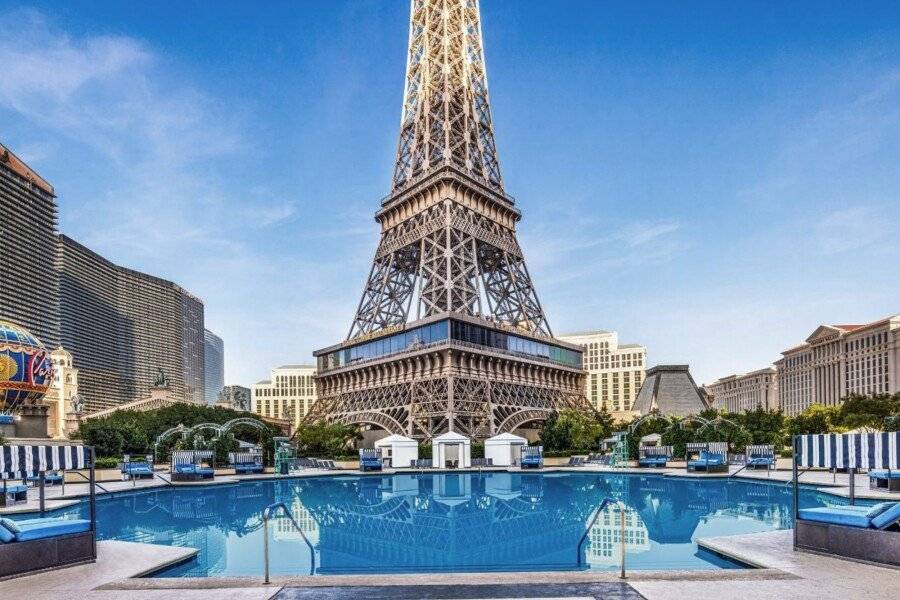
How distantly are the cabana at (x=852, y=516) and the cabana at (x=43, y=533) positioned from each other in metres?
11.5

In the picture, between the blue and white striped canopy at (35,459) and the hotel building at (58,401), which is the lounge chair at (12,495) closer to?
the blue and white striped canopy at (35,459)

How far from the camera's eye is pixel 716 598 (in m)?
7.15

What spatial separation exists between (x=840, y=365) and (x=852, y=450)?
12947 centimetres

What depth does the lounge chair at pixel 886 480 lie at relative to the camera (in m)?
18.3

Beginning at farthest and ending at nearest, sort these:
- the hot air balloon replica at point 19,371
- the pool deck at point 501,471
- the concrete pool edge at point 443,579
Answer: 1. the hot air balloon replica at point 19,371
2. the pool deck at point 501,471
3. the concrete pool edge at point 443,579

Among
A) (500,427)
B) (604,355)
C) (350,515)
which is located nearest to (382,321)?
(500,427)

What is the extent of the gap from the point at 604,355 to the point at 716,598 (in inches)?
5640

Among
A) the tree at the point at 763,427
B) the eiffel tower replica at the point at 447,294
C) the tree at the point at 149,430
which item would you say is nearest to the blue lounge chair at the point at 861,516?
the tree at the point at 763,427

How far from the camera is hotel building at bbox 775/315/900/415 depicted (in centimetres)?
10312

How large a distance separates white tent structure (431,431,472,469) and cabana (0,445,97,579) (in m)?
26.5

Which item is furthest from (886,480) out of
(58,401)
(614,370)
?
(614,370)

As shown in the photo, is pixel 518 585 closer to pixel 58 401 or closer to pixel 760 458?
pixel 760 458

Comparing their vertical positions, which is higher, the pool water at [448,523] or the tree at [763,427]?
the pool water at [448,523]

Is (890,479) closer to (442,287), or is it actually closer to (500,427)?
(500,427)
